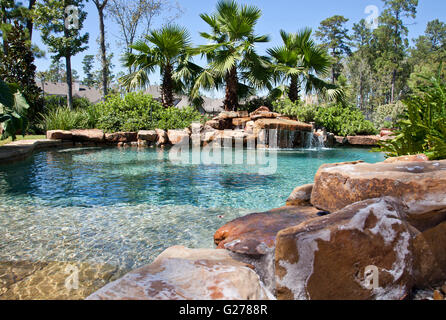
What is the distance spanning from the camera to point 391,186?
1.90 m

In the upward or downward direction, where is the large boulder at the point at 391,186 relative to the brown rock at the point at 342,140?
downward

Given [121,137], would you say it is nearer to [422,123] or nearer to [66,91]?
[422,123]

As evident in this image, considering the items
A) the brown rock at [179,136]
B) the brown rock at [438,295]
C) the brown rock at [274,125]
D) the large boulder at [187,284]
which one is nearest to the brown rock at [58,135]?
the brown rock at [179,136]

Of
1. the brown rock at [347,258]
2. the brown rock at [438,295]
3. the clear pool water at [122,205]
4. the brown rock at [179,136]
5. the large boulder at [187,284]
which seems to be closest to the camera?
the large boulder at [187,284]

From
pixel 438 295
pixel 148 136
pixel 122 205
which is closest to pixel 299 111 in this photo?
pixel 148 136

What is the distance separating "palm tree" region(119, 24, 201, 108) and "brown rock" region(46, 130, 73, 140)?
18.3ft

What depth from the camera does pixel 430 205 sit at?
1.76 meters

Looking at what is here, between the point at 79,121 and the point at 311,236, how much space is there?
49.2ft

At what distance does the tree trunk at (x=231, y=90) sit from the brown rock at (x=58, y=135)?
8.60 meters

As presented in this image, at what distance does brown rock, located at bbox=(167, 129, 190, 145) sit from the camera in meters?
12.5

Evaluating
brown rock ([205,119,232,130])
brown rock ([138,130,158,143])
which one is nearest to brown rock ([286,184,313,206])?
brown rock ([138,130,158,143])

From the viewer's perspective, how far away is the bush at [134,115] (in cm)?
1386

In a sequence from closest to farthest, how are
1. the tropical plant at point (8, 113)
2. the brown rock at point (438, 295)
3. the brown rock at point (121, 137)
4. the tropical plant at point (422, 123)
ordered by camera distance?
the brown rock at point (438, 295) < the tropical plant at point (422, 123) < the tropical plant at point (8, 113) < the brown rock at point (121, 137)

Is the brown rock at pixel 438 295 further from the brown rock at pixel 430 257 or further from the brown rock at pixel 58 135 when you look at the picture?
the brown rock at pixel 58 135
